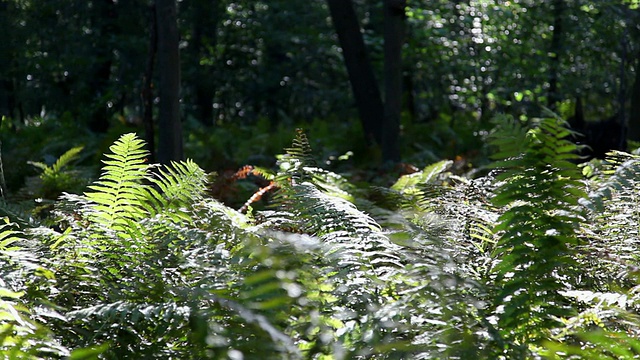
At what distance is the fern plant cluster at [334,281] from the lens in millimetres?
2316

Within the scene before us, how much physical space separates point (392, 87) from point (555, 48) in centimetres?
437

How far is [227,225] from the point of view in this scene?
331 centimetres

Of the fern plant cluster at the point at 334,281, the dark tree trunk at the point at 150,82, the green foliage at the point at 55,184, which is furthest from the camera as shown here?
the dark tree trunk at the point at 150,82

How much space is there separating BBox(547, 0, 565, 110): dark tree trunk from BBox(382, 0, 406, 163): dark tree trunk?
391cm

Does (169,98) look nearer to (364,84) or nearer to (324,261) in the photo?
(364,84)

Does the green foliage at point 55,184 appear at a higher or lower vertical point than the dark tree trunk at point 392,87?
lower

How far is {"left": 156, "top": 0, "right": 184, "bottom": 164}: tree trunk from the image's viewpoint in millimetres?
6662

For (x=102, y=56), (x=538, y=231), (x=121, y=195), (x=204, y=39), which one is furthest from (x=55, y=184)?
(x=204, y=39)

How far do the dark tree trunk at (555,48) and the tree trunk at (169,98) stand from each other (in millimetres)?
7011

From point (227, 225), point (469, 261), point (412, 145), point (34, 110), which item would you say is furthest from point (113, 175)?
point (34, 110)

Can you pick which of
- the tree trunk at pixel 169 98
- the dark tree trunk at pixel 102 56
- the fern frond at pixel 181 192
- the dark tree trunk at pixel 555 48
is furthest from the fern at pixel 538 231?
the dark tree trunk at pixel 102 56

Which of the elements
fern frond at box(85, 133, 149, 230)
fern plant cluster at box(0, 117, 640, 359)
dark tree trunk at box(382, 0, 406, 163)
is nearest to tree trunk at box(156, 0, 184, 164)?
dark tree trunk at box(382, 0, 406, 163)

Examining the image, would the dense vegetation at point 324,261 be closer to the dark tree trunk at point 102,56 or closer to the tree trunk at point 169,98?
the tree trunk at point 169,98

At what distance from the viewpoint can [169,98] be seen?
22.2 feet
